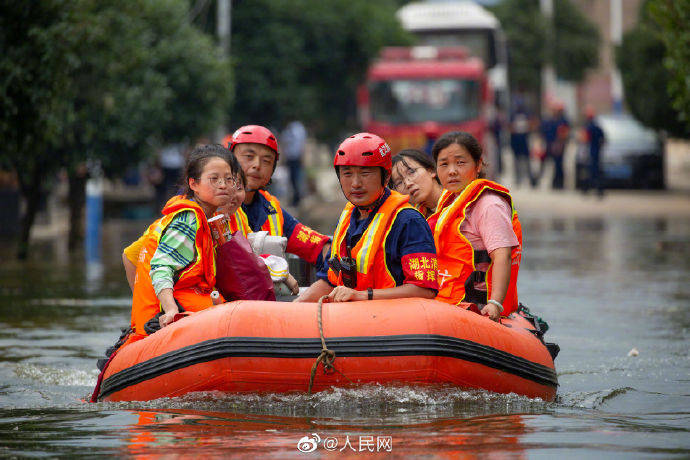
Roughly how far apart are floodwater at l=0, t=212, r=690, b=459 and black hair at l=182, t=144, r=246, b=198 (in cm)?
125

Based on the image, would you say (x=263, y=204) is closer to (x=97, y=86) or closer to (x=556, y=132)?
(x=97, y=86)

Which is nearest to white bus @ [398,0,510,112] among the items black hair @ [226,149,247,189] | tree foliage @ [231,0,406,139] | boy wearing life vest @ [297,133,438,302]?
tree foliage @ [231,0,406,139]

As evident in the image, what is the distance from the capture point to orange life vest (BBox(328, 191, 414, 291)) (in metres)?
7.19

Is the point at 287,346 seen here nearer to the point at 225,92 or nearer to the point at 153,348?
the point at 153,348

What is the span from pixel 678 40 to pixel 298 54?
18.8 m

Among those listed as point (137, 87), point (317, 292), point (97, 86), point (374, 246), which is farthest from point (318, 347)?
point (137, 87)

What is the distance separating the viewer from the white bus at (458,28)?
3997 cm

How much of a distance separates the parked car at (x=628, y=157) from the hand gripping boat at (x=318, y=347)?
23.6 meters

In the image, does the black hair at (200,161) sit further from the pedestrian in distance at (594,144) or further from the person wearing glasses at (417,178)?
the pedestrian in distance at (594,144)

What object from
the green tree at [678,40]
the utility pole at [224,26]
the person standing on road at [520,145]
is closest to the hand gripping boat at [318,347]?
the green tree at [678,40]

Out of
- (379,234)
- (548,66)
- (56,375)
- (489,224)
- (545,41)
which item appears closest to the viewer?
(379,234)

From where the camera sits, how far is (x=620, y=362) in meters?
9.84

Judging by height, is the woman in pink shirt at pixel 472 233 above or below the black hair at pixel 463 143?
below

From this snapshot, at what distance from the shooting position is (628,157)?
31.1m
